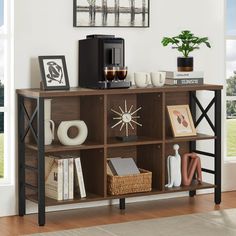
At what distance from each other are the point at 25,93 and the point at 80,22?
2.22ft

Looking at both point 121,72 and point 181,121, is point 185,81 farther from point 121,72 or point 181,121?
point 121,72

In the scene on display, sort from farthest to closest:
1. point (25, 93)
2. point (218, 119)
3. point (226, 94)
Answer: point (226, 94) < point (218, 119) < point (25, 93)

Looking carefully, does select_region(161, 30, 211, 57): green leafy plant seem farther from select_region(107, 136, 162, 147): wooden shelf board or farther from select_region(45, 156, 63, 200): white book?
select_region(45, 156, 63, 200): white book

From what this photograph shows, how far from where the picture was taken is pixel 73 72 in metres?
5.25

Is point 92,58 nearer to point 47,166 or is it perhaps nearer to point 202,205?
point 47,166

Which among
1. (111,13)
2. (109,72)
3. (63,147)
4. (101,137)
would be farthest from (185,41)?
(63,147)

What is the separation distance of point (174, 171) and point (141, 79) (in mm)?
731

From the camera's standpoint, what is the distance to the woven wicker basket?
509 cm

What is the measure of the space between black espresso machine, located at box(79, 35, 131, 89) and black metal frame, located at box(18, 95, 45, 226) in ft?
1.52

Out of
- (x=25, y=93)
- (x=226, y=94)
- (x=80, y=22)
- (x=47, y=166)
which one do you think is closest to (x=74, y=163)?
(x=47, y=166)

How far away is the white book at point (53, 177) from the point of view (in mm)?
4941

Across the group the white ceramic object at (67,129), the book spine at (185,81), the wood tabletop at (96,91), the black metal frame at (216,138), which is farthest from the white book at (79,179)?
the black metal frame at (216,138)

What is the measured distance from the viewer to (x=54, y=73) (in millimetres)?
5023

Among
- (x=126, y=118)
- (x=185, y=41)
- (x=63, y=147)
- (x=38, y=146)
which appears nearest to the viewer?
(x=38, y=146)
